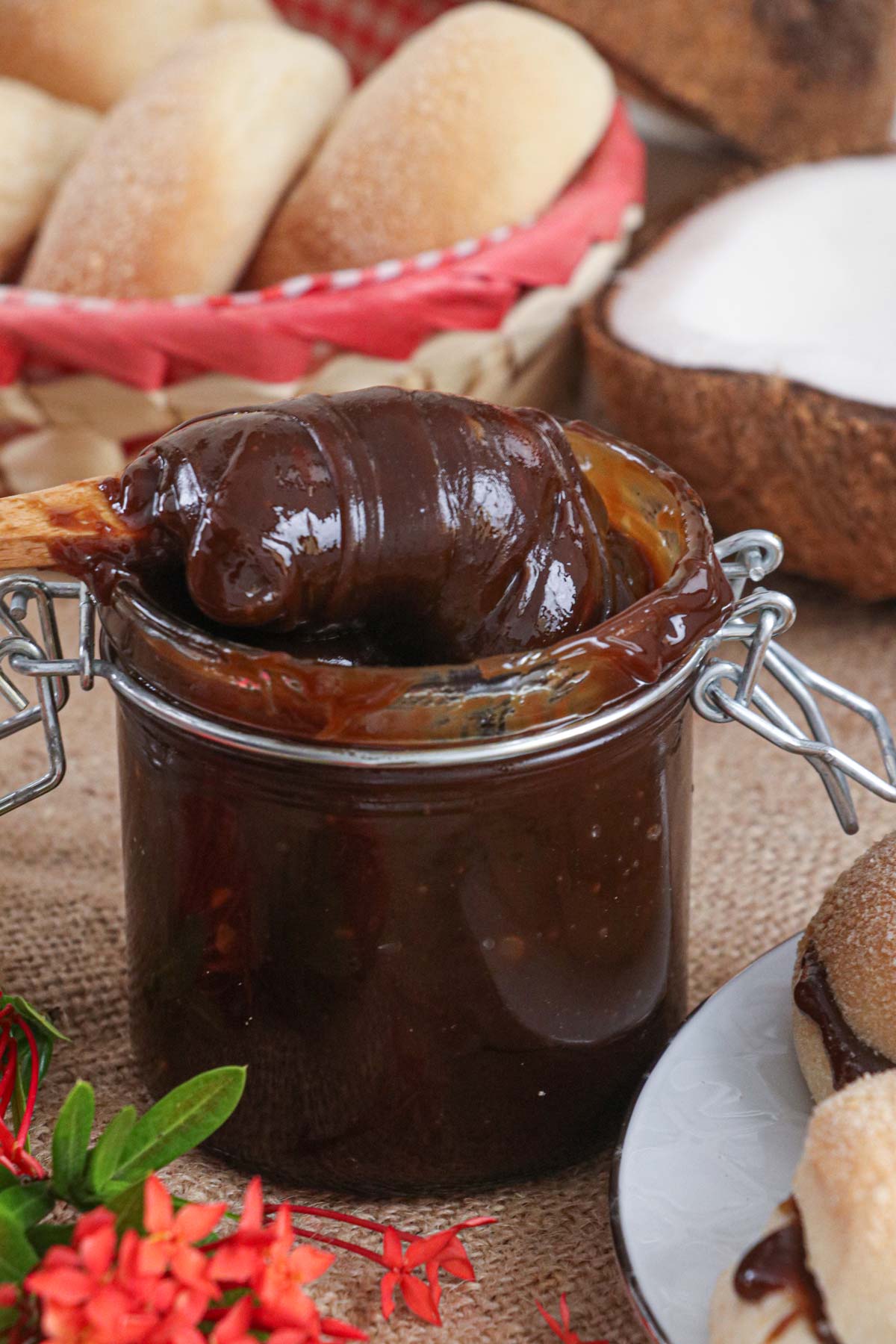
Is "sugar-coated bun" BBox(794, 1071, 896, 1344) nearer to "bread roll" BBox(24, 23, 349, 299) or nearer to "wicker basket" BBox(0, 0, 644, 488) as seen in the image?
"wicker basket" BBox(0, 0, 644, 488)

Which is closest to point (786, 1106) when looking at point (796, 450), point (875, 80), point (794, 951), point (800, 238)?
point (794, 951)

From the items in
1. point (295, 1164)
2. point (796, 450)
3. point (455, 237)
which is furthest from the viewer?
point (455, 237)

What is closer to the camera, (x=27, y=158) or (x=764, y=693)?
(x=764, y=693)

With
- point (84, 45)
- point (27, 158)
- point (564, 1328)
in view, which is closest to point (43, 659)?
point (564, 1328)

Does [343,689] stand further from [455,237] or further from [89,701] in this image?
[455,237]

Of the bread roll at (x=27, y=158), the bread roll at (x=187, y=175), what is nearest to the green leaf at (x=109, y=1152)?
the bread roll at (x=187, y=175)

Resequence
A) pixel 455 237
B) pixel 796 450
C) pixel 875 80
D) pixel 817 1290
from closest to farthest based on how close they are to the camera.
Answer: pixel 817 1290 < pixel 796 450 < pixel 455 237 < pixel 875 80

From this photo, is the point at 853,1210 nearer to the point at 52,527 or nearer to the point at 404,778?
the point at 404,778
